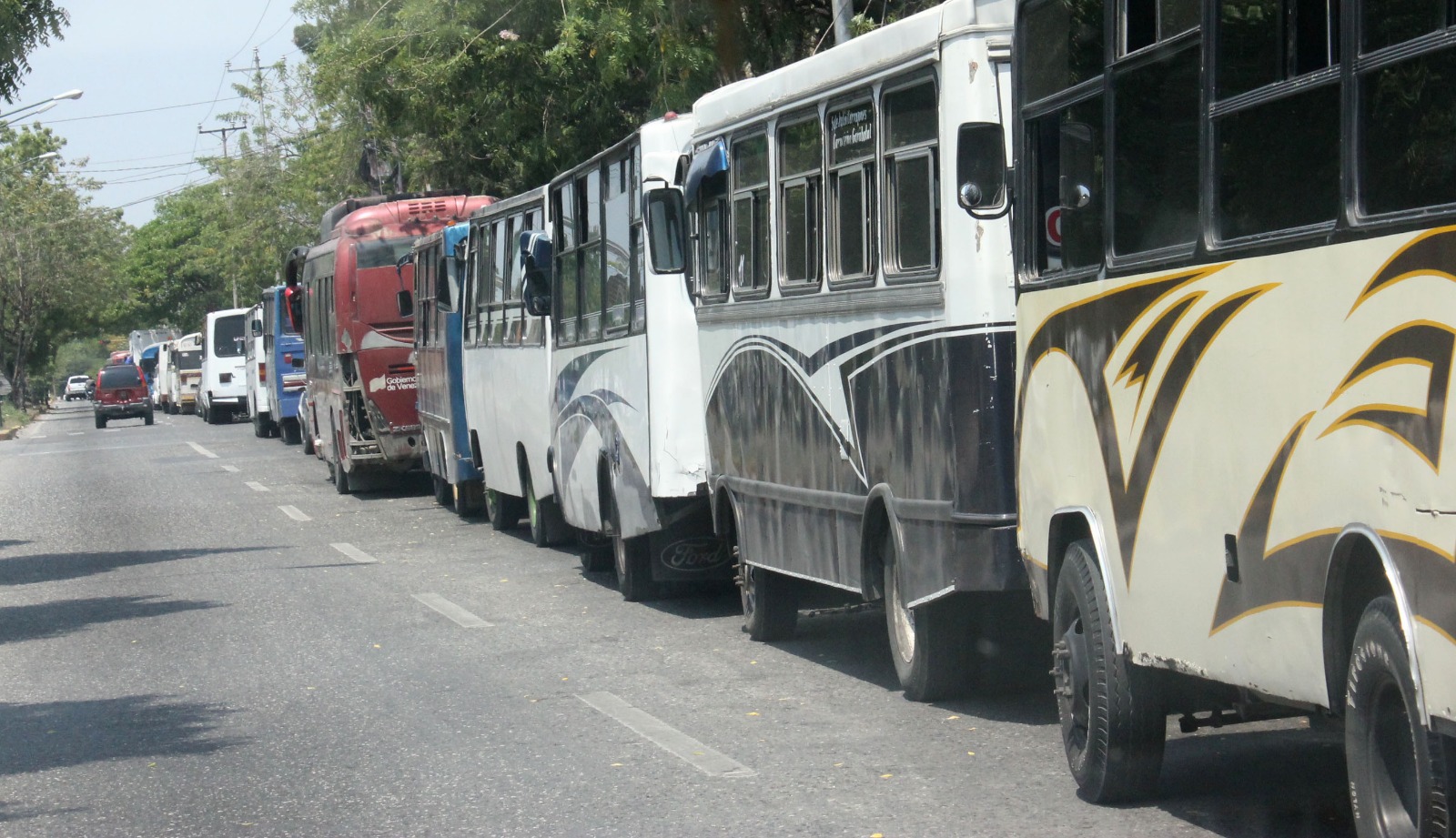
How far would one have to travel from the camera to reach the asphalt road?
712 cm

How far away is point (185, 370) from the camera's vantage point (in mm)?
67938

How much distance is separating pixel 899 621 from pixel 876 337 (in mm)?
1306

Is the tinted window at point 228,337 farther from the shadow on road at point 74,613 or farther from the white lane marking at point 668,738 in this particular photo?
the white lane marking at point 668,738

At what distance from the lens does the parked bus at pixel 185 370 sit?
6712 cm

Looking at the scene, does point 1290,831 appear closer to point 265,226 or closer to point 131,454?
point 131,454

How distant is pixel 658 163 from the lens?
12594 millimetres

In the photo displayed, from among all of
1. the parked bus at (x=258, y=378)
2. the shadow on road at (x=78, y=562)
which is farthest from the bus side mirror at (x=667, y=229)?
the parked bus at (x=258, y=378)

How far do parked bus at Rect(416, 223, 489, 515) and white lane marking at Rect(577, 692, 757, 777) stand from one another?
1016 cm

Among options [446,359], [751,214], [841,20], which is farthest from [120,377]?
[751,214]

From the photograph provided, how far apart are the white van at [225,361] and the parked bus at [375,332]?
2878 cm

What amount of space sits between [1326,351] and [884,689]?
4.89 m

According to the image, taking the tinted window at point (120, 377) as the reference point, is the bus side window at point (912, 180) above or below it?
above

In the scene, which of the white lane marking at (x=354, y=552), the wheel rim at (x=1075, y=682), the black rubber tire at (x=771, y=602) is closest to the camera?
the wheel rim at (x=1075, y=682)

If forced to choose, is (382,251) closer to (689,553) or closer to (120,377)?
(689,553)
